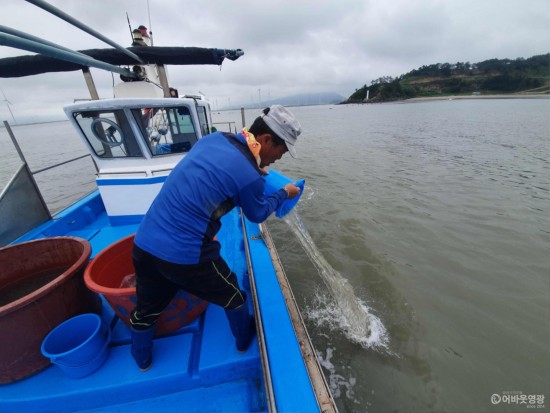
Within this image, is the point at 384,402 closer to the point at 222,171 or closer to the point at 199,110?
the point at 222,171

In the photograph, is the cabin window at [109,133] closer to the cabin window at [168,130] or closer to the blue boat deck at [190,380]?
the cabin window at [168,130]

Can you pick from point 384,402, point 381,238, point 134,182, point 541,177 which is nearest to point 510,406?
point 384,402

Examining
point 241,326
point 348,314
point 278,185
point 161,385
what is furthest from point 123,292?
point 348,314

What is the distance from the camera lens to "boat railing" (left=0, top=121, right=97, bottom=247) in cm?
393

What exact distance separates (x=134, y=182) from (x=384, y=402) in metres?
4.58

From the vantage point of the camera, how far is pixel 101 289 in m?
2.03

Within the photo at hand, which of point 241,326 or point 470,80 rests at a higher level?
point 470,80

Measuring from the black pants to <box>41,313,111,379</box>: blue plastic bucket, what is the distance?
0.46 meters

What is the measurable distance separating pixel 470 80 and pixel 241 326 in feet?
388

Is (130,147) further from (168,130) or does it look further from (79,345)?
(79,345)

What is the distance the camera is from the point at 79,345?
2006 millimetres

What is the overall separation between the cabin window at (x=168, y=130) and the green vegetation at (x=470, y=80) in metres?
101

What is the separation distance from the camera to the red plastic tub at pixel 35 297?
6.26 ft

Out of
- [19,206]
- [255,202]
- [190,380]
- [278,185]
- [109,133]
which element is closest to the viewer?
[255,202]
